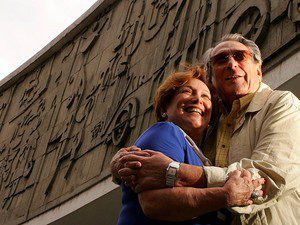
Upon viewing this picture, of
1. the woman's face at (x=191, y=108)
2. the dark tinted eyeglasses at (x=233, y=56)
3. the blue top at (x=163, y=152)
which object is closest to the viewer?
the blue top at (x=163, y=152)

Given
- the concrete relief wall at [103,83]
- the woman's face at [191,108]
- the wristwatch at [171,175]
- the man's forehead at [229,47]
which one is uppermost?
the concrete relief wall at [103,83]

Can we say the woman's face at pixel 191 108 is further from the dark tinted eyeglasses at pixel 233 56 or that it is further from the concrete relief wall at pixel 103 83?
the concrete relief wall at pixel 103 83

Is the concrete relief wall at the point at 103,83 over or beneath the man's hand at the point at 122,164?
over

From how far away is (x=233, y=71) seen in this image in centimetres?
291

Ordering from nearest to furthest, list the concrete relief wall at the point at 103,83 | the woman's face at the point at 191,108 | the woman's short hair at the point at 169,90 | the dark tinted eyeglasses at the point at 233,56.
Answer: the woman's face at the point at 191,108
the woman's short hair at the point at 169,90
the dark tinted eyeglasses at the point at 233,56
the concrete relief wall at the point at 103,83

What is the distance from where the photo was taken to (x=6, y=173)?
32.0 feet

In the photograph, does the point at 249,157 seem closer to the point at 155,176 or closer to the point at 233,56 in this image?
the point at 155,176

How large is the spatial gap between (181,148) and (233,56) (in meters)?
0.84

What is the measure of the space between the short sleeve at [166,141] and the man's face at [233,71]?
24.8 inches

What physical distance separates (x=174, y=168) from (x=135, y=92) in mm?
4883

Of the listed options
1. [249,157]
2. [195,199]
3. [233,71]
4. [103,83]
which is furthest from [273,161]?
[103,83]

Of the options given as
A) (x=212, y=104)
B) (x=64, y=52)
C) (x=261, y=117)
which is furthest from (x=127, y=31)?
(x=261, y=117)

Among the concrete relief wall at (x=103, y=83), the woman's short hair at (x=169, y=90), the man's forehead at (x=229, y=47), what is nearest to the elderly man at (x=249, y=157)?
the man's forehead at (x=229, y=47)

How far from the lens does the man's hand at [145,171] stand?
7.20 feet
